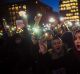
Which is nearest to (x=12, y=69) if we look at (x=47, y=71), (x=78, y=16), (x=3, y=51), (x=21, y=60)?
(x=21, y=60)

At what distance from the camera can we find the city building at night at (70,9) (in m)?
186

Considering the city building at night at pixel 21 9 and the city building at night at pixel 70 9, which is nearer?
the city building at night at pixel 21 9

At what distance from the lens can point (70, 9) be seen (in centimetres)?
19162

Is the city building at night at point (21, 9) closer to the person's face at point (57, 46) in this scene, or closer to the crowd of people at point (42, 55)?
the crowd of people at point (42, 55)

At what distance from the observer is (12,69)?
25.5 ft

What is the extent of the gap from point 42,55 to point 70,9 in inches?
7346

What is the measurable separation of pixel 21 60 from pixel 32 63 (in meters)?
0.28

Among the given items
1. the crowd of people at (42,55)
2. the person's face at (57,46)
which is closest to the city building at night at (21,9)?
the crowd of people at (42,55)

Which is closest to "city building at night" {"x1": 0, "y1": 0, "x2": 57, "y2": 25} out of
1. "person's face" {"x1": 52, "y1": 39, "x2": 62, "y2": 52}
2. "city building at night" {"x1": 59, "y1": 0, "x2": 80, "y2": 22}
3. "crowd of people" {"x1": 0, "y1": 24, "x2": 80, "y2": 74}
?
"crowd of people" {"x1": 0, "y1": 24, "x2": 80, "y2": 74}

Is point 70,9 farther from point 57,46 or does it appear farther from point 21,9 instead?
point 57,46

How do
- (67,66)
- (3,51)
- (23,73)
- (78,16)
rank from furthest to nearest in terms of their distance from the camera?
(78,16) → (3,51) → (23,73) → (67,66)

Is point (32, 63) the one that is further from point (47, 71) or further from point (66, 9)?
point (66, 9)

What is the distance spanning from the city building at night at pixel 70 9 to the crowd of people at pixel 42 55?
17730 cm

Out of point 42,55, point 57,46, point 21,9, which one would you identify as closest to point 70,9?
point 21,9
